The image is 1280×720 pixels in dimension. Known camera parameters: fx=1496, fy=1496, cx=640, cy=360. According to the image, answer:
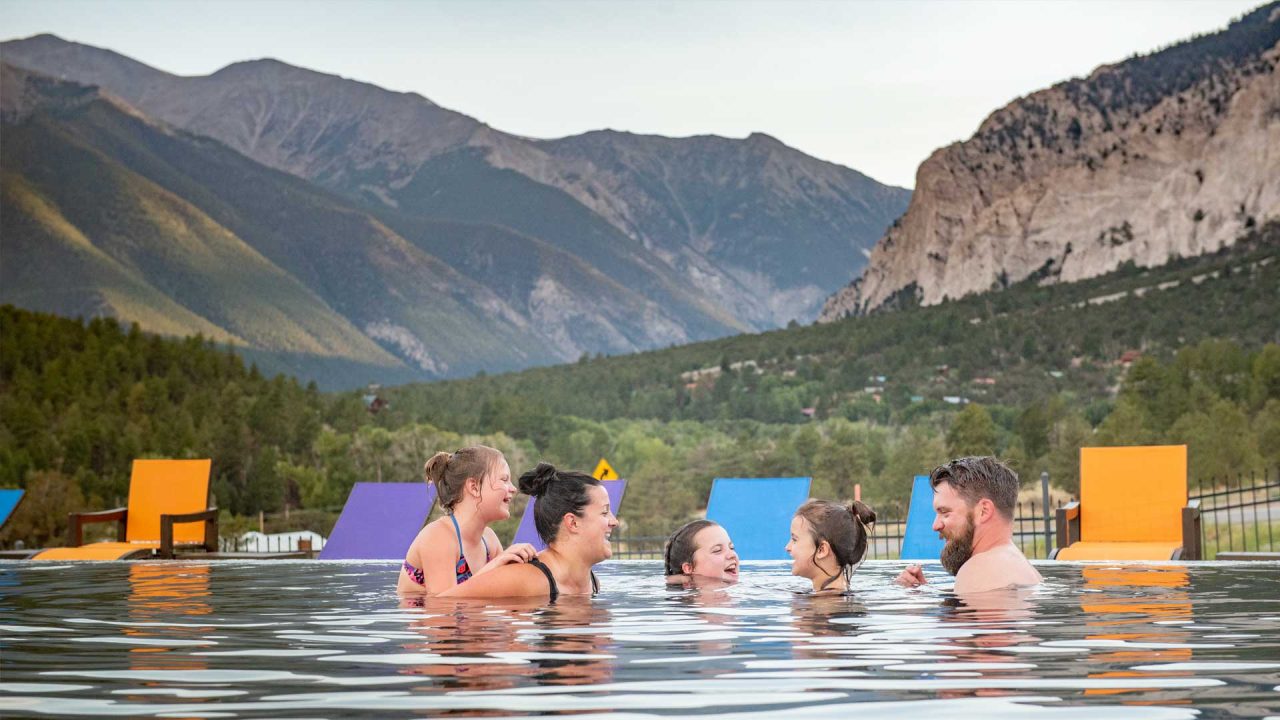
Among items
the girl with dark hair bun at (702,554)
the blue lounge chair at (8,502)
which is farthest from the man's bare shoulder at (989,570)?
the blue lounge chair at (8,502)

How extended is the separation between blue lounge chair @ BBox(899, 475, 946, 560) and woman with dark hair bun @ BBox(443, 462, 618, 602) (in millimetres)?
4519

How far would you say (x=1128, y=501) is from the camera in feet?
34.4

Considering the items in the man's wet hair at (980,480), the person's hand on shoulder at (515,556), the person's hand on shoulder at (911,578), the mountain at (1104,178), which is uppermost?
the mountain at (1104,178)

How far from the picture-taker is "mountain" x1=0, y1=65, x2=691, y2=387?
113562 millimetres

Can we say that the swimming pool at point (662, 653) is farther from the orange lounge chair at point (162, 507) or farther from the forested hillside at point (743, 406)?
the forested hillside at point (743, 406)

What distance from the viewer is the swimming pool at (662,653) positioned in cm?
346

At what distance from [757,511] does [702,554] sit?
3515 mm

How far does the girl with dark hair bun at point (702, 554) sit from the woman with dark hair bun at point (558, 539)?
47.1 inches

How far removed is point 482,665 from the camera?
4.24 metres

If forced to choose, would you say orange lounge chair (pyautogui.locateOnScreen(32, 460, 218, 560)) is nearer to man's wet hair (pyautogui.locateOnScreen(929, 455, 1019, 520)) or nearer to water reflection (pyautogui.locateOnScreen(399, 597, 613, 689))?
water reflection (pyautogui.locateOnScreen(399, 597, 613, 689))

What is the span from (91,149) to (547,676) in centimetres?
13988

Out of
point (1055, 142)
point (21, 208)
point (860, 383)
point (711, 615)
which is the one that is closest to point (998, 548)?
point (711, 615)

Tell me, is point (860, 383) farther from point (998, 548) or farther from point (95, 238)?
point (95, 238)

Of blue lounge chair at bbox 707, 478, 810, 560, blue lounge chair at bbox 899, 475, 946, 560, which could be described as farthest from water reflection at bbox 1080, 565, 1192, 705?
blue lounge chair at bbox 707, 478, 810, 560
